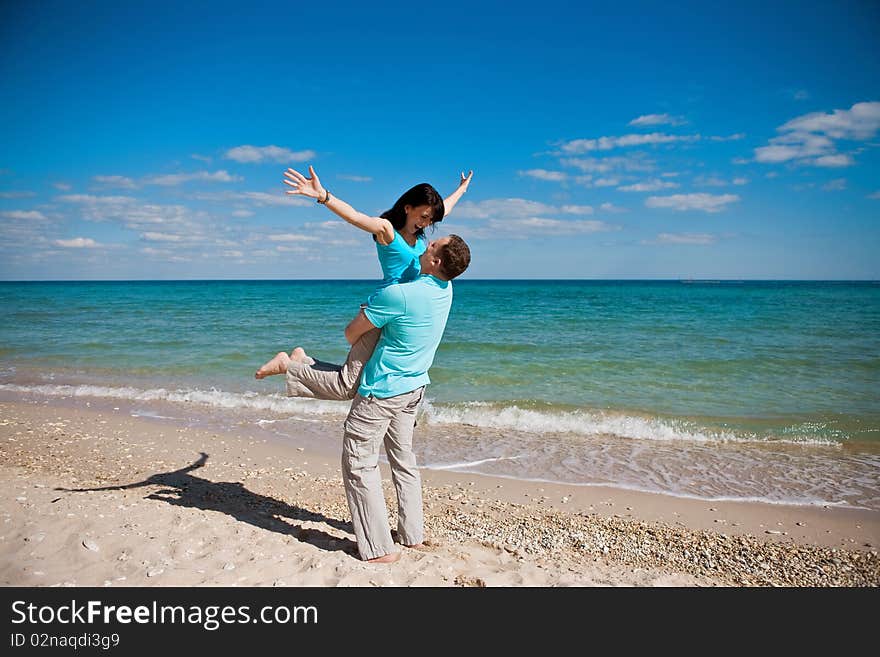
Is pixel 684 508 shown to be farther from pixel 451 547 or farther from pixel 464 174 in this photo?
pixel 464 174

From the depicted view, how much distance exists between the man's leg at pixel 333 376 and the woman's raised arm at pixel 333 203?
78cm

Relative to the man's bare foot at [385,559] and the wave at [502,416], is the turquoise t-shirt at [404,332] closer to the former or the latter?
the man's bare foot at [385,559]

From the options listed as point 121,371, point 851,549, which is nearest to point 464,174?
point 851,549

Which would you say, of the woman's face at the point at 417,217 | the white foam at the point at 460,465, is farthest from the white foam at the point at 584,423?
the woman's face at the point at 417,217

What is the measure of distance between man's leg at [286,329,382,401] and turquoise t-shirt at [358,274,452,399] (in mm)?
62

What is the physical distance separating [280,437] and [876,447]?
884cm

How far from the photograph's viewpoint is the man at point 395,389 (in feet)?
11.5

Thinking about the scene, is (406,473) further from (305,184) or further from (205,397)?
(205,397)

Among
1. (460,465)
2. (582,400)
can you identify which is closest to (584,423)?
(582,400)

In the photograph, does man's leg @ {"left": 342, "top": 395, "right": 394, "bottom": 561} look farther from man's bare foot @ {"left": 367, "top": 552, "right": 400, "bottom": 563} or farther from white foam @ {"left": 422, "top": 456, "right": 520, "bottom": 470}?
white foam @ {"left": 422, "top": 456, "right": 520, "bottom": 470}

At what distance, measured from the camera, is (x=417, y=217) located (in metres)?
3.73

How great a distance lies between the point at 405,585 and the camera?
3.51 m

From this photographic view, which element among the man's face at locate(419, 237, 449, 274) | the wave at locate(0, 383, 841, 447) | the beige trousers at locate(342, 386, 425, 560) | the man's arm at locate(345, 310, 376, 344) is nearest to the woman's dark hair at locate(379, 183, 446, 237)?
the man's face at locate(419, 237, 449, 274)
